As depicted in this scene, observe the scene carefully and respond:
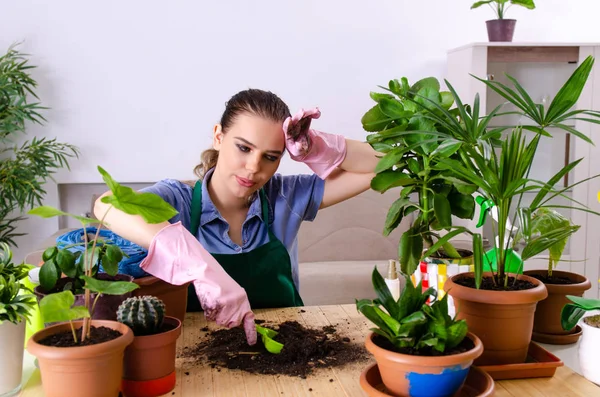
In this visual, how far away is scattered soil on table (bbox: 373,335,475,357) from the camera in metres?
1.00

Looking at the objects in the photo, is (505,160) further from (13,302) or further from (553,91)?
(553,91)

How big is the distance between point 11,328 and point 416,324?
717mm

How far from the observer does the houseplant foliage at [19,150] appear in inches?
140

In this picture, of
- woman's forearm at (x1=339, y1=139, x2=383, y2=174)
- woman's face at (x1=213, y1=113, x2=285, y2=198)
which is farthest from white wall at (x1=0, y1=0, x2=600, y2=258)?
woman's face at (x1=213, y1=113, x2=285, y2=198)

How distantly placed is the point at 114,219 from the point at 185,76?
261cm

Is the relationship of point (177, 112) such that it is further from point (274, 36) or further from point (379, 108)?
point (379, 108)

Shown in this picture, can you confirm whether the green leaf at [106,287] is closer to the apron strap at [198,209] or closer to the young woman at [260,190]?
the young woman at [260,190]

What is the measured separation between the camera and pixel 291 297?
1.82m

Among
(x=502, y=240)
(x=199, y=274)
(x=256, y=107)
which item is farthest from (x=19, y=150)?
(x=502, y=240)

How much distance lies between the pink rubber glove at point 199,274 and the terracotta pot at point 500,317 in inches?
17.8

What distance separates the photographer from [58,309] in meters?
0.95

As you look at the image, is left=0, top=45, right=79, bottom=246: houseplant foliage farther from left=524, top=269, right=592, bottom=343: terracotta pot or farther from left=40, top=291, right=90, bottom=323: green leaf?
left=524, top=269, right=592, bottom=343: terracotta pot

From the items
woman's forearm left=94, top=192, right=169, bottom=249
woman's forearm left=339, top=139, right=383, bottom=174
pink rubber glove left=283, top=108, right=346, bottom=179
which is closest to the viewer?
woman's forearm left=94, top=192, right=169, bottom=249

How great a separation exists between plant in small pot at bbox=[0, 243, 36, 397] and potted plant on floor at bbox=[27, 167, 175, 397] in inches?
2.9
